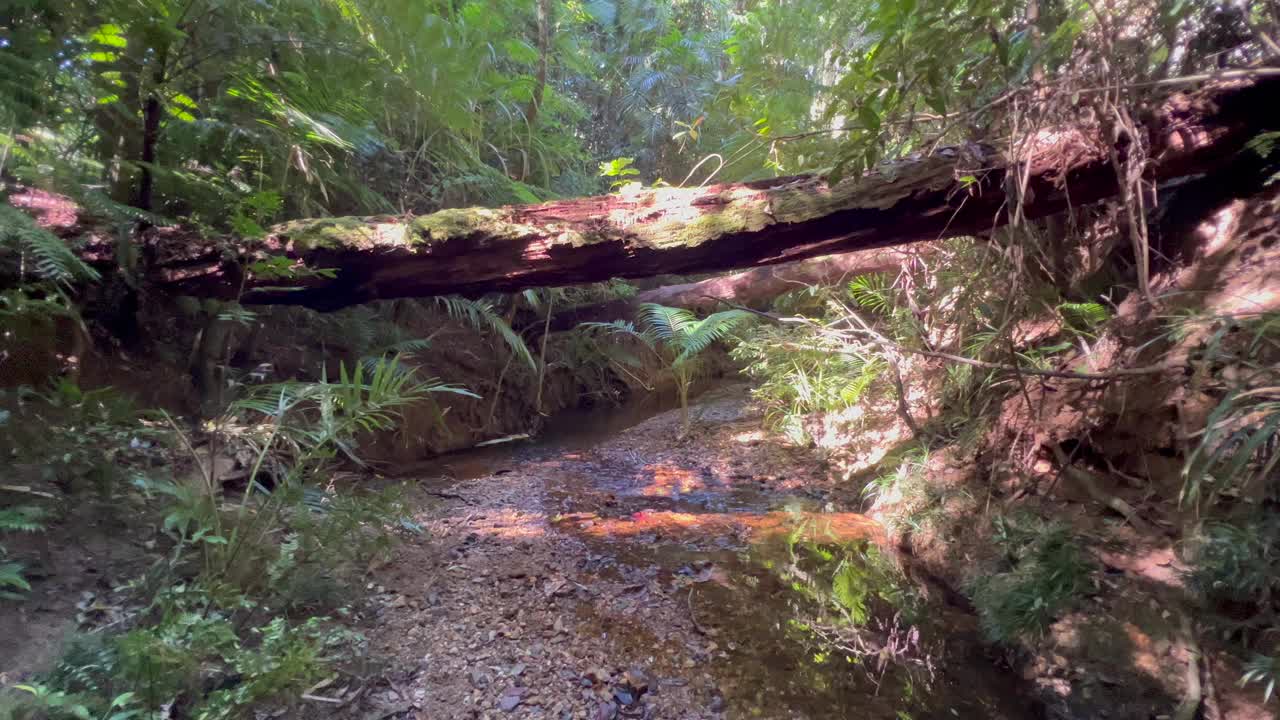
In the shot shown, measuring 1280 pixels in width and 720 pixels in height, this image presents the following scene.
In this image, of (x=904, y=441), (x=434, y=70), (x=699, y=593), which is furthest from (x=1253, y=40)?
(x=434, y=70)

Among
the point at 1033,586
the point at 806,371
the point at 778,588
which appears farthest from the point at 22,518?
the point at 806,371

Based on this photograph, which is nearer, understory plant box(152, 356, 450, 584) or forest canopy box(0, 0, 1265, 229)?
understory plant box(152, 356, 450, 584)

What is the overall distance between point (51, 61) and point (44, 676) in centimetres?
229

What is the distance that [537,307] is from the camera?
18.3 feet

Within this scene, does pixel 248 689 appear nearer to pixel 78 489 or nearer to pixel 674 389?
pixel 78 489

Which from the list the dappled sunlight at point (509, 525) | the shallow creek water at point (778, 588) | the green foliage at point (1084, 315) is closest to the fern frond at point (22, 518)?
the dappled sunlight at point (509, 525)

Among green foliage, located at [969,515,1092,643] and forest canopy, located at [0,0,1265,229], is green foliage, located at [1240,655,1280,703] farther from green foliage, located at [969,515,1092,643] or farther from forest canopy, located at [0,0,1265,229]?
forest canopy, located at [0,0,1265,229]

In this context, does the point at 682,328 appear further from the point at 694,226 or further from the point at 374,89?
the point at 374,89

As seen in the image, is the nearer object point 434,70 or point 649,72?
point 434,70

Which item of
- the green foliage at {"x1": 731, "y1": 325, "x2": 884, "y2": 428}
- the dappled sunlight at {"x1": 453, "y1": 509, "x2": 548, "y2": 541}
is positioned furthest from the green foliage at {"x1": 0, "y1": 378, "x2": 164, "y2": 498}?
the green foliage at {"x1": 731, "y1": 325, "x2": 884, "y2": 428}

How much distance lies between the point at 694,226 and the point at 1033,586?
2.15 meters

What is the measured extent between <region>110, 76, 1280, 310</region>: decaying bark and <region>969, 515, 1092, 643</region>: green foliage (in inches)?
58.3

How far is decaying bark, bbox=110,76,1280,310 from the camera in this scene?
2430mm

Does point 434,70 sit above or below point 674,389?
above
